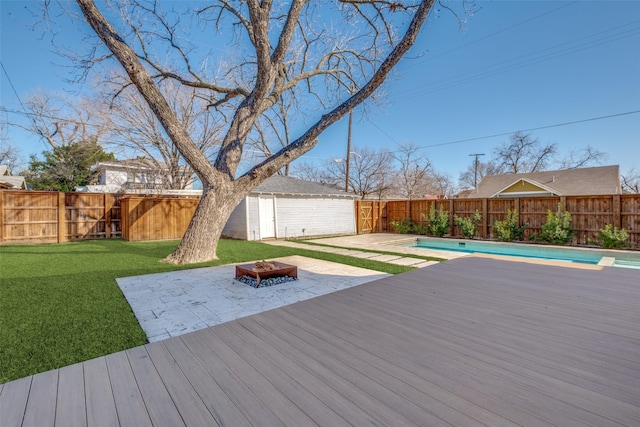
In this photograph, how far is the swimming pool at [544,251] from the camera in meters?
7.51

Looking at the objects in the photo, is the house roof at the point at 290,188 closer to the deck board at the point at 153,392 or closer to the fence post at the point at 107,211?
the fence post at the point at 107,211

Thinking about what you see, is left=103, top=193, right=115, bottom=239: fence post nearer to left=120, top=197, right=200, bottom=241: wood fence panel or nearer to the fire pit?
left=120, top=197, right=200, bottom=241: wood fence panel

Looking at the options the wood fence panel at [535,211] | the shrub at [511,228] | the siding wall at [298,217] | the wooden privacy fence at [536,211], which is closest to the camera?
the wooden privacy fence at [536,211]

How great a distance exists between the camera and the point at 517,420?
1.50 meters

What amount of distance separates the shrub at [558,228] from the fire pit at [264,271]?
944cm

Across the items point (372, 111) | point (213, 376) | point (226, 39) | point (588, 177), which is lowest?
point (213, 376)

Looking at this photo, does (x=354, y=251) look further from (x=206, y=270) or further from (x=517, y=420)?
(x=517, y=420)

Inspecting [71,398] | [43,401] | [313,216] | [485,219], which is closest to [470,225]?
[485,219]

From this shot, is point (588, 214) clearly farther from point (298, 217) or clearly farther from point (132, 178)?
point (132, 178)

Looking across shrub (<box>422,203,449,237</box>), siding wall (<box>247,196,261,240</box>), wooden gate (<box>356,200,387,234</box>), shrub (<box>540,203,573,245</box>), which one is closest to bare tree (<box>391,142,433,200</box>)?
wooden gate (<box>356,200,387,234</box>)

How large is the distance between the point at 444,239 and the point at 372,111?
5.93m

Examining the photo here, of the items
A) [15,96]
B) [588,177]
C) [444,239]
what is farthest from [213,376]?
[588,177]

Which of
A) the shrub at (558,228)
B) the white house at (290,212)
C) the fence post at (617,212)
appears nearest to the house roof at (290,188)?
the white house at (290,212)

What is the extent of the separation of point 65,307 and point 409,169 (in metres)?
25.7
